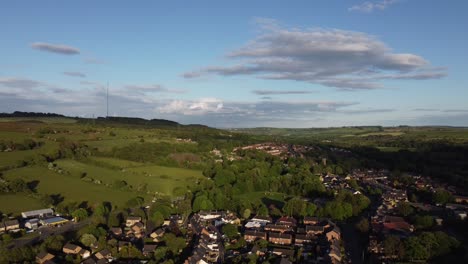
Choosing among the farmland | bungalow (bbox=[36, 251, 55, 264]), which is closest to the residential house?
bungalow (bbox=[36, 251, 55, 264])

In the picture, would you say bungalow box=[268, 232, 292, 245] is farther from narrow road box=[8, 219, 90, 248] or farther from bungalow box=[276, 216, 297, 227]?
narrow road box=[8, 219, 90, 248]

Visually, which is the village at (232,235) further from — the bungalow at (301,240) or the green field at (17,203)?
the green field at (17,203)

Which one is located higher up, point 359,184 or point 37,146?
point 37,146

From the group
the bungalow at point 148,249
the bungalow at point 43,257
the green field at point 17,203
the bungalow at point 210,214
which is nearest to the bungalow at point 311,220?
the bungalow at point 210,214

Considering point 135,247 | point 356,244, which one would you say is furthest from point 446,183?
point 135,247

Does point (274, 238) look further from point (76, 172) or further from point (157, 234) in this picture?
point (76, 172)

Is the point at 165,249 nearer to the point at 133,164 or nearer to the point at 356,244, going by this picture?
the point at 356,244

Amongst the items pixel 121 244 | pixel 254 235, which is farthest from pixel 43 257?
pixel 254 235

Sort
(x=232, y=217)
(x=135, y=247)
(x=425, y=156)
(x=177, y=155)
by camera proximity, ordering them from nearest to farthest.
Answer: (x=135, y=247) < (x=232, y=217) < (x=177, y=155) < (x=425, y=156)
